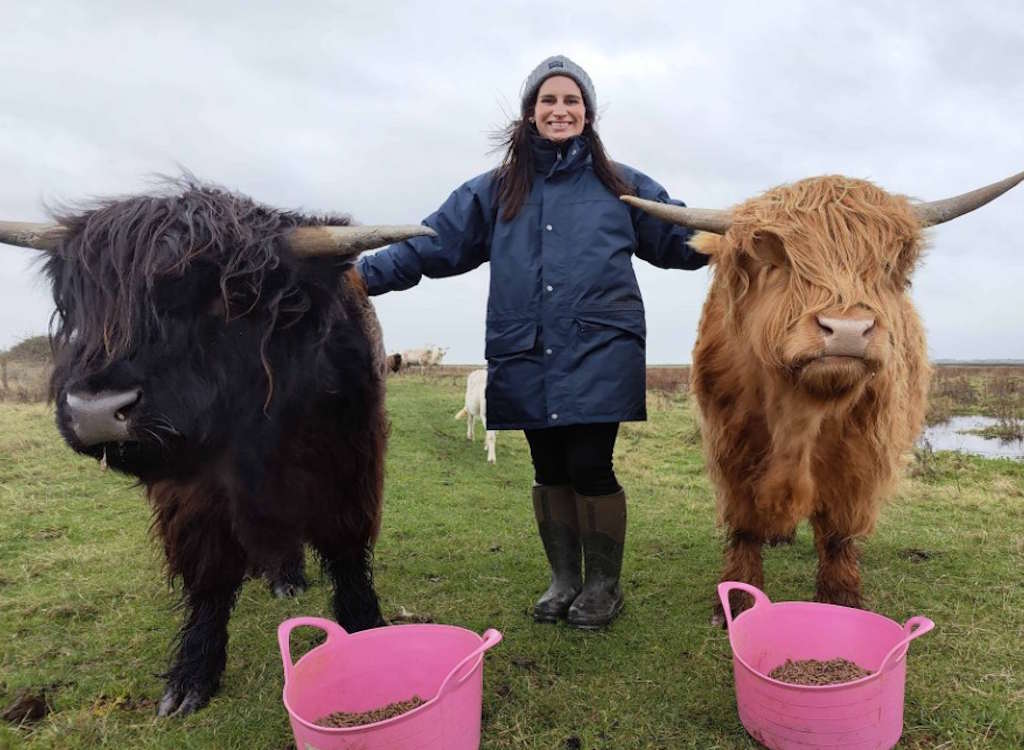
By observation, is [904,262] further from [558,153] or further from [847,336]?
[558,153]

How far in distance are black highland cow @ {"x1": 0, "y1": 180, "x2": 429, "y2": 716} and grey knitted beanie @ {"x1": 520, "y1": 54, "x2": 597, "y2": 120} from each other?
1180 millimetres

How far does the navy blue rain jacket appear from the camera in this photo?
3.03 meters

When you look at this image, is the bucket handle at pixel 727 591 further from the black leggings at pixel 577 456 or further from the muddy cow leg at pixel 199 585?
the muddy cow leg at pixel 199 585

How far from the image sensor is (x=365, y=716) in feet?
7.24

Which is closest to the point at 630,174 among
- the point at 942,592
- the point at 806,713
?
the point at 806,713

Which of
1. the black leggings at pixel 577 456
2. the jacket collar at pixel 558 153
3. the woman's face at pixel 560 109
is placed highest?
the woman's face at pixel 560 109

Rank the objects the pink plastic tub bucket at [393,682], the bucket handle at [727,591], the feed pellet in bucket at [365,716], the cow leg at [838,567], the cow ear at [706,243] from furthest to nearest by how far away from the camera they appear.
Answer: the cow leg at [838,567] → the cow ear at [706,243] → the bucket handle at [727,591] → the feed pellet in bucket at [365,716] → the pink plastic tub bucket at [393,682]

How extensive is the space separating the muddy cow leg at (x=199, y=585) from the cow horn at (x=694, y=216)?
208 centimetres

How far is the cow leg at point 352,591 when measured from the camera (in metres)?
3.05

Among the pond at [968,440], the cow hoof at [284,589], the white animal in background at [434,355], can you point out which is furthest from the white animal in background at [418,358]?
the cow hoof at [284,589]

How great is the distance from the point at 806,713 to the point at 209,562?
213 centimetres

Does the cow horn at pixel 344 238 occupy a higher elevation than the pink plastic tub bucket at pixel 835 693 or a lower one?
higher

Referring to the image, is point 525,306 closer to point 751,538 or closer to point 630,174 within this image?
point 630,174

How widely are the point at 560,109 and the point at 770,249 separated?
117cm
